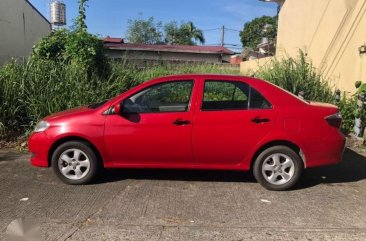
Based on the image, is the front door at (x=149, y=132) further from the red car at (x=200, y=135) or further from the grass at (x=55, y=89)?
the grass at (x=55, y=89)

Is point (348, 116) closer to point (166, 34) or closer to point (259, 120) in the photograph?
point (259, 120)

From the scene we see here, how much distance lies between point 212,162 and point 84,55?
5280 mm

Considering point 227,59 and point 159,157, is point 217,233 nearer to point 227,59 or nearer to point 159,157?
point 159,157

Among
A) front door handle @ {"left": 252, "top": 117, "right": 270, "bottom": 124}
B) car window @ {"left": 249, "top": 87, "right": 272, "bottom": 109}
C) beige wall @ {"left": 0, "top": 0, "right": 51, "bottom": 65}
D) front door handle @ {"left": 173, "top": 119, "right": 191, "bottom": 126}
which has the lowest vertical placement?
front door handle @ {"left": 173, "top": 119, "right": 191, "bottom": 126}

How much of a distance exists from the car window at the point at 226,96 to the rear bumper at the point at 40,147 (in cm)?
222

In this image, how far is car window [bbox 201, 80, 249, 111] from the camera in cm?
612

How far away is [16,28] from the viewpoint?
2267 centimetres

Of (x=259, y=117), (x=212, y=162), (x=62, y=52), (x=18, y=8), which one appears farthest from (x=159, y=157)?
(x=18, y=8)

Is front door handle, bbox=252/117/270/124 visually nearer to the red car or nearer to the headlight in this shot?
the red car

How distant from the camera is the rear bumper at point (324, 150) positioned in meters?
5.94

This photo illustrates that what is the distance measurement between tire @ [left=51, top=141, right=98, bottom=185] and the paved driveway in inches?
6.1

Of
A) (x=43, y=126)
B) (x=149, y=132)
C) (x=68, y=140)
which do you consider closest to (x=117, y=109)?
(x=149, y=132)

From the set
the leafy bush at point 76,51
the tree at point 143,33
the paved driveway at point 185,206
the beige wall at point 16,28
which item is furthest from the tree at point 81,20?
the tree at point 143,33

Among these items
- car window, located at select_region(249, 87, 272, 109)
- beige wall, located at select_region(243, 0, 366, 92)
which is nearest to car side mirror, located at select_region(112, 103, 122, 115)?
car window, located at select_region(249, 87, 272, 109)
